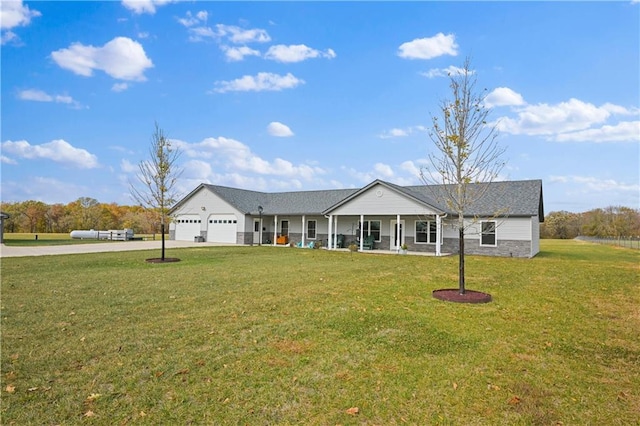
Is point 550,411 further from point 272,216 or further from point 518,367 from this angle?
point 272,216

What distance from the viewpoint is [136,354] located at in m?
4.79

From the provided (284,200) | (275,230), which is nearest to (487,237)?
(275,230)

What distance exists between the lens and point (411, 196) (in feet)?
70.5

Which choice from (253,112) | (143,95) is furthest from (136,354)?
(253,112)

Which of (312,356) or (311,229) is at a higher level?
(311,229)

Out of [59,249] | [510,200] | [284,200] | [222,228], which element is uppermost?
[284,200]

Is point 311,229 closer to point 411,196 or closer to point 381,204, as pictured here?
point 381,204

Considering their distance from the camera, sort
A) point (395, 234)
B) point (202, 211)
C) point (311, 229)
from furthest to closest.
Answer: point (202, 211) < point (311, 229) < point (395, 234)

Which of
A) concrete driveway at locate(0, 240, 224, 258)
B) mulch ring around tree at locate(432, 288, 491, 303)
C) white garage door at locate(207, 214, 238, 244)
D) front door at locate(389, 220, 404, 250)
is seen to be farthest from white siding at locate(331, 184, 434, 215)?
mulch ring around tree at locate(432, 288, 491, 303)

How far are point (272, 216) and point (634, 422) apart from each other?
27.5 meters

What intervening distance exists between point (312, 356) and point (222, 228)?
26.5 meters

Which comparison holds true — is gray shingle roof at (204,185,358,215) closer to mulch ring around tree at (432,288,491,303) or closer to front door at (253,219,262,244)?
front door at (253,219,262,244)

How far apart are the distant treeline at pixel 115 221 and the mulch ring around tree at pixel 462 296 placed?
53708 millimetres

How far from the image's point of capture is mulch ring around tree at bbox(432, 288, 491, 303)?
8156mm
